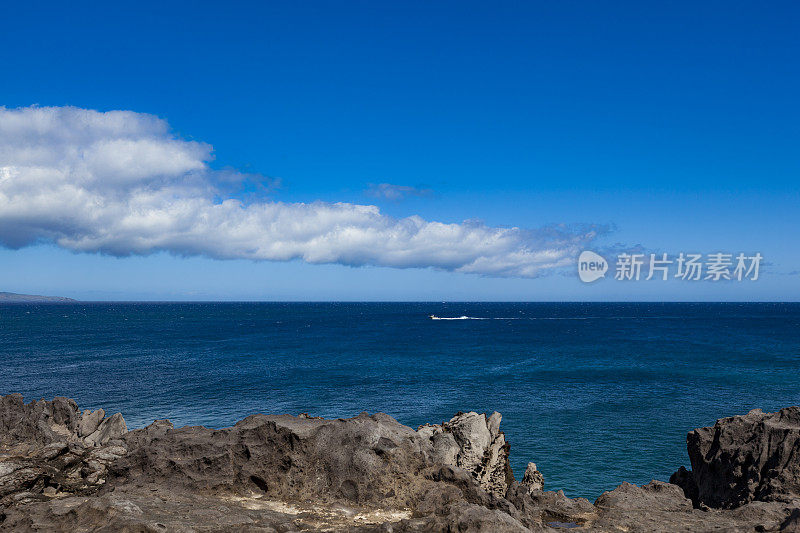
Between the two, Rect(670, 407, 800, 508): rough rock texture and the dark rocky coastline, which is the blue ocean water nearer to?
Rect(670, 407, 800, 508): rough rock texture

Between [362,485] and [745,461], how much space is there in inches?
656

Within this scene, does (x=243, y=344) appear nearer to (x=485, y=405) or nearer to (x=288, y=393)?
(x=288, y=393)

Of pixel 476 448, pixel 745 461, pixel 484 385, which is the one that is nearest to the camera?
pixel 745 461

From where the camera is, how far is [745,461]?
21.5 meters

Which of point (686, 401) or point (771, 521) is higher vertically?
point (771, 521)

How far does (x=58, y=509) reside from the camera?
50.6 ft

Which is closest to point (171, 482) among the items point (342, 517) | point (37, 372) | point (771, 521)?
point (342, 517)

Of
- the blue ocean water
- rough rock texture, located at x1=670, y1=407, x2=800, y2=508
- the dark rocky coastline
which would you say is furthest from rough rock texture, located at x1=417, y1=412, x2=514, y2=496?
the blue ocean water

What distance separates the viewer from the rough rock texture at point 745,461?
65.3ft

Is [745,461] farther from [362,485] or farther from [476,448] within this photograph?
[362,485]

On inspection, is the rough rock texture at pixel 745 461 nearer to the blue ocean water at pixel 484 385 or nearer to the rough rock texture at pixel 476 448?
the rough rock texture at pixel 476 448

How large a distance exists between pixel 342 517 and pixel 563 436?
30221mm

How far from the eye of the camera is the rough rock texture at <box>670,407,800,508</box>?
19.9 metres

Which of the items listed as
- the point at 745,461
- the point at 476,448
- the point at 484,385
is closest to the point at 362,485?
the point at 476,448
